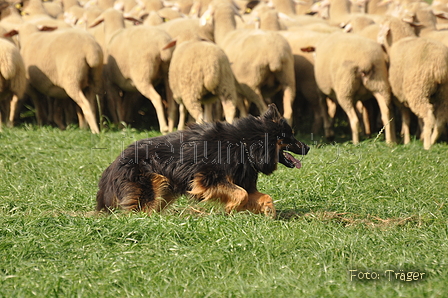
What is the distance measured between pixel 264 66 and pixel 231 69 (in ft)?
1.81

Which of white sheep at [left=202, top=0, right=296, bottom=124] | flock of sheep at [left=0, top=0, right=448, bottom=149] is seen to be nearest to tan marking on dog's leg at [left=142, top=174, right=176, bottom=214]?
flock of sheep at [left=0, top=0, right=448, bottom=149]

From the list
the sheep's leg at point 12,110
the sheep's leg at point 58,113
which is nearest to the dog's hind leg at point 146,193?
the sheep's leg at point 12,110

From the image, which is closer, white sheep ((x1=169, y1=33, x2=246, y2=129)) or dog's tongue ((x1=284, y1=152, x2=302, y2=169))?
dog's tongue ((x1=284, y1=152, x2=302, y2=169))

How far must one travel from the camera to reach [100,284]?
11.8 ft

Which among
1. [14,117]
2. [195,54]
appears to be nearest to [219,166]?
[195,54]

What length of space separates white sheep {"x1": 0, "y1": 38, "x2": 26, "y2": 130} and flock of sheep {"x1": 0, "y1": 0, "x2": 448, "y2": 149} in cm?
2

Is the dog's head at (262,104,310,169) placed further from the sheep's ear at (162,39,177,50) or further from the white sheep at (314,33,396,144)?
the sheep's ear at (162,39,177,50)

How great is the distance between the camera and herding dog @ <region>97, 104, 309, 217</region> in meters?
4.83

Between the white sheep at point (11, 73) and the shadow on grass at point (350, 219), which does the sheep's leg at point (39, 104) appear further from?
the shadow on grass at point (350, 219)

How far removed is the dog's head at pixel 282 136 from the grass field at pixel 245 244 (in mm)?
504

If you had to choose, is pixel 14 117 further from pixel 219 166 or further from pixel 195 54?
pixel 219 166

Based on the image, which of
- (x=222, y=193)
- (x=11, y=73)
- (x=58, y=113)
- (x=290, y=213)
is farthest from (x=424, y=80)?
(x=58, y=113)

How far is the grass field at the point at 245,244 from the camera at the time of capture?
354 cm

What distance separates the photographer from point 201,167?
191 inches
